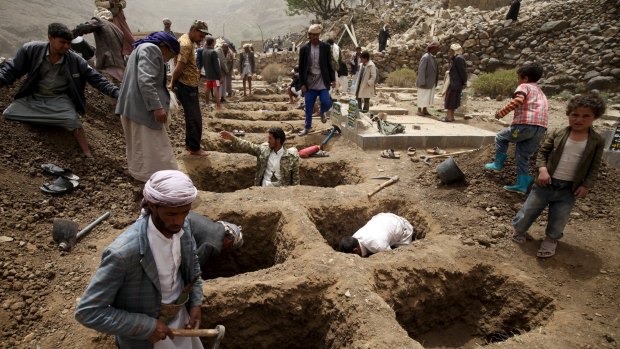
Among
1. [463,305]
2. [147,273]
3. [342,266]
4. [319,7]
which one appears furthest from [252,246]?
[319,7]

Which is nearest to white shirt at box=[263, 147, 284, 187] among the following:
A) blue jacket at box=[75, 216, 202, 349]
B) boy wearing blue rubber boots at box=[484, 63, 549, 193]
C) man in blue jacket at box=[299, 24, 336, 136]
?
man in blue jacket at box=[299, 24, 336, 136]

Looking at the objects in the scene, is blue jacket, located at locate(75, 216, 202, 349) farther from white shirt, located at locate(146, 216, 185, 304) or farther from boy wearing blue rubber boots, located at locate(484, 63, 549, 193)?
boy wearing blue rubber boots, located at locate(484, 63, 549, 193)

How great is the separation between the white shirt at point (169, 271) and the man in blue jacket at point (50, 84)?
123 inches

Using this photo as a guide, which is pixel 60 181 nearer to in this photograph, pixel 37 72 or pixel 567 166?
pixel 37 72

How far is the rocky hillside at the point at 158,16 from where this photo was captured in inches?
1428

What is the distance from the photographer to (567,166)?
3225 mm

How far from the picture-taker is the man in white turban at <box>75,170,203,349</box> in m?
1.60

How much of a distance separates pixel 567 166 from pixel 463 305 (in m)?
1.66

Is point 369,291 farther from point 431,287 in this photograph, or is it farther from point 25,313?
point 25,313

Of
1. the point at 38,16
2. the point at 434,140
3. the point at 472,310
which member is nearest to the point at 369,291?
the point at 472,310

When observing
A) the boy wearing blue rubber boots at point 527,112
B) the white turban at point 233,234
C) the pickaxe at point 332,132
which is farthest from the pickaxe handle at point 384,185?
the pickaxe at point 332,132

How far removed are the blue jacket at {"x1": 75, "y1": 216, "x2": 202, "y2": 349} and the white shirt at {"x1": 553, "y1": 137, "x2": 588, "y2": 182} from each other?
3485 millimetres

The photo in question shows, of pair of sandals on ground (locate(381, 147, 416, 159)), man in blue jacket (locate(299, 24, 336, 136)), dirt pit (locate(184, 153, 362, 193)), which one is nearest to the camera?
dirt pit (locate(184, 153, 362, 193))

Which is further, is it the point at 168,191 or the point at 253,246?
the point at 253,246
